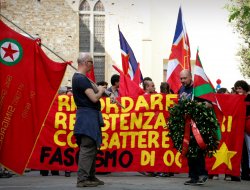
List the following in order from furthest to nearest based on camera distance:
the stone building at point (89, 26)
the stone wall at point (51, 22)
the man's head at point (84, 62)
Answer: the stone building at point (89, 26) < the stone wall at point (51, 22) < the man's head at point (84, 62)

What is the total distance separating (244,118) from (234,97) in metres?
0.42

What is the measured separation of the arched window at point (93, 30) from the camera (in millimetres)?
29516

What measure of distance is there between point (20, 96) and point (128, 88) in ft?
10.1

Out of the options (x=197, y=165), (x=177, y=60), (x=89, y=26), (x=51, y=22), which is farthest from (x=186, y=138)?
(x=89, y=26)

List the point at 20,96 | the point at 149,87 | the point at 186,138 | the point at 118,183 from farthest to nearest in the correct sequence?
the point at 149,87 → the point at 118,183 → the point at 186,138 → the point at 20,96

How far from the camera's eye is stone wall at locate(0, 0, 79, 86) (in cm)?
2895

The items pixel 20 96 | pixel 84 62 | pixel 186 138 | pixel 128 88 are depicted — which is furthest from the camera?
pixel 128 88

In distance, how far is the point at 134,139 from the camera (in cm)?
1175

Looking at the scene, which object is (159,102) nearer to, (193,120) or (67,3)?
(193,120)

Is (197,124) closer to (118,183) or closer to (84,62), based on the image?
(118,183)

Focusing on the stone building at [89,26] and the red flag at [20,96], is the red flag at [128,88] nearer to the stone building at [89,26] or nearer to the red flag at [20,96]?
the red flag at [20,96]

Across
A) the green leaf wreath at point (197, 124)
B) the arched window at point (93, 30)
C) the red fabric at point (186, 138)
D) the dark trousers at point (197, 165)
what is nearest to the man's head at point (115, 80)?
the green leaf wreath at point (197, 124)

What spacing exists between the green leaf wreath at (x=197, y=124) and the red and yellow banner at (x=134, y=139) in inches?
60.0

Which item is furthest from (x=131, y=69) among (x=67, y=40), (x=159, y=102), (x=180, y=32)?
(x=67, y=40)
